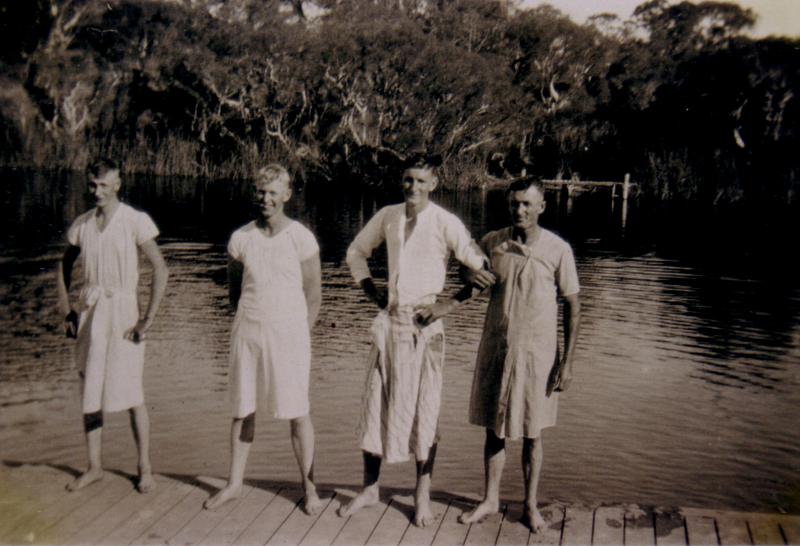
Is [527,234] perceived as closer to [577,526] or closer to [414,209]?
[414,209]

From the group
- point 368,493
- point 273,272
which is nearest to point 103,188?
point 273,272

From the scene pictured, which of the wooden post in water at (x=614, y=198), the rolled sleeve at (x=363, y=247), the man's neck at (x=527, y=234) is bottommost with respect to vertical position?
the wooden post in water at (x=614, y=198)

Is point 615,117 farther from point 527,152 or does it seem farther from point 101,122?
point 101,122

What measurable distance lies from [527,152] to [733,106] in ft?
33.8

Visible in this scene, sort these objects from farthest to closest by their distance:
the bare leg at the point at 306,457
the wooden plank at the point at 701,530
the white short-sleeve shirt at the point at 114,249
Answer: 1. the white short-sleeve shirt at the point at 114,249
2. the bare leg at the point at 306,457
3. the wooden plank at the point at 701,530

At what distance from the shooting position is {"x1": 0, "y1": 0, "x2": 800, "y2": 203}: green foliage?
34844mm

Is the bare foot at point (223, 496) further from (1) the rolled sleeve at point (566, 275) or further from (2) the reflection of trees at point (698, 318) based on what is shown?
(2) the reflection of trees at point (698, 318)

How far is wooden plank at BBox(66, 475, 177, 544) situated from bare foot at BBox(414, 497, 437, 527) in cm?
118

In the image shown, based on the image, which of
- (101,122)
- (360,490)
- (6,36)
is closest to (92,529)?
(360,490)

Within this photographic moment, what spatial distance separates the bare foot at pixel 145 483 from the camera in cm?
462

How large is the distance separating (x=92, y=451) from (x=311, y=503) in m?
1.09

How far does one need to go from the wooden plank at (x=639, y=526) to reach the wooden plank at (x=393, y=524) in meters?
0.82

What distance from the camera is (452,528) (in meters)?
4.28

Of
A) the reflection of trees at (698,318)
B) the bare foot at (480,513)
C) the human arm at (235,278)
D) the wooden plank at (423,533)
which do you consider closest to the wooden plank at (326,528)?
the wooden plank at (423,533)
